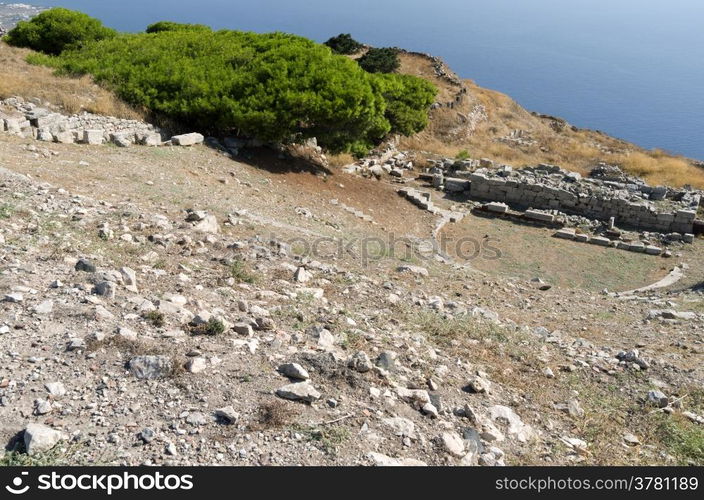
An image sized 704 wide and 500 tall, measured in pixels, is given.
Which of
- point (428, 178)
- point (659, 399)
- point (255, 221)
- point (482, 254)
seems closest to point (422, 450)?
point (659, 399)

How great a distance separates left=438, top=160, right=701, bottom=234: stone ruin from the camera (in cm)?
2106

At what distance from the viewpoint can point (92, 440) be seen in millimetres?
4953

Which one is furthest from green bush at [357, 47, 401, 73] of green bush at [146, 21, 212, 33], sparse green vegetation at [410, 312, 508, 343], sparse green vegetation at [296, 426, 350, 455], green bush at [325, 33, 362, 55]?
sparse green vegetation at [296, 426, 350, 455]

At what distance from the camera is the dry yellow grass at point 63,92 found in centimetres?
1711

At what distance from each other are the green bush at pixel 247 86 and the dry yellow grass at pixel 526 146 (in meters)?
10.4

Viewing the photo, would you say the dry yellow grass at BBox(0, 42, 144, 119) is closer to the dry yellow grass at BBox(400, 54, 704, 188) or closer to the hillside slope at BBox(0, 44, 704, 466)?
the hillside slope at BBox(0, 44, 704, 466)

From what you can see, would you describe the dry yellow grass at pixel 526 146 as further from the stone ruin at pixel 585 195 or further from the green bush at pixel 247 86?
the green bush at pixel 247 86

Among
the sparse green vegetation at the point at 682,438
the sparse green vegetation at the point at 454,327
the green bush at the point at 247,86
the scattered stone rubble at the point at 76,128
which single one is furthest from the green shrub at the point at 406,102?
the sparse green vegetation at the point at 682,438

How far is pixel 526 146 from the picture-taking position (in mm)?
33938

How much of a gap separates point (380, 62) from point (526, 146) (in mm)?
Answer: 9959

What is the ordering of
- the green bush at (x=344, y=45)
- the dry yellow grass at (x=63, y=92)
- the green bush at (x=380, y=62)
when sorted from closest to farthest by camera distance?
1. the dry yellow grass at (x=63, y=92)
2. the green bush at (x=380, y=62)
3. the green bush at (x=344, y=45)

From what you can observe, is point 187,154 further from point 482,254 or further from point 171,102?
point 482,254

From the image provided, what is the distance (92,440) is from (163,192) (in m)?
8.82

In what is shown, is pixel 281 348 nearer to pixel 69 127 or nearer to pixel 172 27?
pixel 69 127
